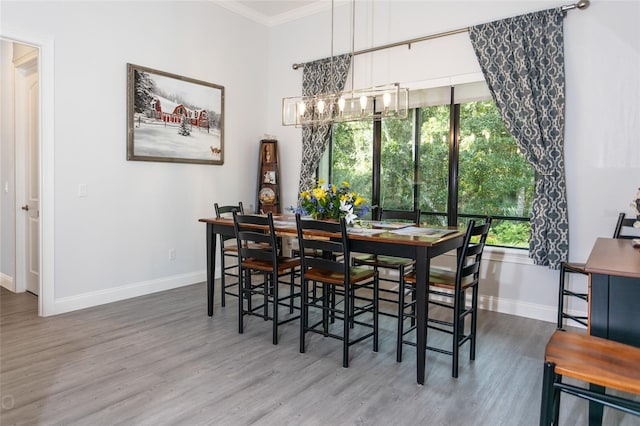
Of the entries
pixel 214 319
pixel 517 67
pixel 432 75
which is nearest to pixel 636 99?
pixel 517 67

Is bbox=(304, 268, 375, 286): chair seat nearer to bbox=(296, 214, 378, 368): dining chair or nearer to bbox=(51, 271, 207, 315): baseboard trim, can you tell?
bbox=(296, 214, 378, 368): dining chair

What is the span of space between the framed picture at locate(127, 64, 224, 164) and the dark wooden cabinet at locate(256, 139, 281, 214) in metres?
0.63

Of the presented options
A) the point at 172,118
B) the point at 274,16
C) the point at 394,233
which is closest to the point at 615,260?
the point at 394,233

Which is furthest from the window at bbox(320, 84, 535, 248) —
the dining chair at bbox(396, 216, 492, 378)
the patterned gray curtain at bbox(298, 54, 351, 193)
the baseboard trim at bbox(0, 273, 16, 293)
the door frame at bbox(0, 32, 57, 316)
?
the baseboard trim at bbox(0, 273, 16, 293)

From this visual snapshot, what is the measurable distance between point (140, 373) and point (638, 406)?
2.62m

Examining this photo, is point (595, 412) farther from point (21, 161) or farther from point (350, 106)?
point (21, 161)

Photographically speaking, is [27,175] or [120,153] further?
[27,175]

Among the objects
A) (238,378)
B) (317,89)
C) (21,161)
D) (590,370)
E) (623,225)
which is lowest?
(238,378)

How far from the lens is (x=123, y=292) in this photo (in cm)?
440

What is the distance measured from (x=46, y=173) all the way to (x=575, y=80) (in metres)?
4.75

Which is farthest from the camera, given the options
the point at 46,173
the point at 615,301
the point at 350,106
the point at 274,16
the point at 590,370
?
the point at 274,16

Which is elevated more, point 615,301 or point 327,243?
point 327,243

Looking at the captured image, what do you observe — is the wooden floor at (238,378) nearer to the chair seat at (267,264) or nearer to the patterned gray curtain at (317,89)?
the chair seat at (267,264)

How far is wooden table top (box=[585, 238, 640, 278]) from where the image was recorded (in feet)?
5.91
